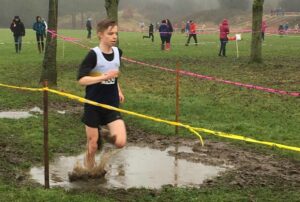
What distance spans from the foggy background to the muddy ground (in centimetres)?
9237

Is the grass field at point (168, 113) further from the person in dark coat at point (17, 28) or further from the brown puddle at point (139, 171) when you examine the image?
the person in dark coat at point (17, 28)

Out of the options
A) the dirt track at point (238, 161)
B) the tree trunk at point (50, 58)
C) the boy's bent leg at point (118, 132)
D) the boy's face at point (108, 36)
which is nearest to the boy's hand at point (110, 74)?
the boy's face at point (108, 36)

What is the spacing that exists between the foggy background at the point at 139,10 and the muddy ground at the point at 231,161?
3637 inches

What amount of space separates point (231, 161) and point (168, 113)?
147 inches

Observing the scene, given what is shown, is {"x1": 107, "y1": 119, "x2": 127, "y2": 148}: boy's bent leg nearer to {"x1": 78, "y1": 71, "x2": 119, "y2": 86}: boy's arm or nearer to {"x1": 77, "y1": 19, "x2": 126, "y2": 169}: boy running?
{"x1": 77, "y1": 19, "x2": 126, "y2": 169}: boy running

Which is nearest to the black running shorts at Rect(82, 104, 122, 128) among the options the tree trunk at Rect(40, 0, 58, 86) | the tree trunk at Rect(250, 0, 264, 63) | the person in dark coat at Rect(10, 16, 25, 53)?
the tree trunk at Rect(40, 0, 58, 86)

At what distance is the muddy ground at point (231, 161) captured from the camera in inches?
250

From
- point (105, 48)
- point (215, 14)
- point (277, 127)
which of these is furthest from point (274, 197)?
point (215, 14)

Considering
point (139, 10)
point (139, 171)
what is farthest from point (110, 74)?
point (139, 10)

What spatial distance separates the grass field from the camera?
579 cm

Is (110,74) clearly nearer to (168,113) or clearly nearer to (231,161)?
(231,161)

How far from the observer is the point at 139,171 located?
685 cm

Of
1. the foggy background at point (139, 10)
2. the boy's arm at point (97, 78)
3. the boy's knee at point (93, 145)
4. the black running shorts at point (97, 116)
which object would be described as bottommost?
the boy's knee at point (93, 145)

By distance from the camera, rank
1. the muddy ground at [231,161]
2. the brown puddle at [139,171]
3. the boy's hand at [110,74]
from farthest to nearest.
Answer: the muddy ground at [231,161] < the brown puddle at [139,171] < the boy's hand at [110,74]
